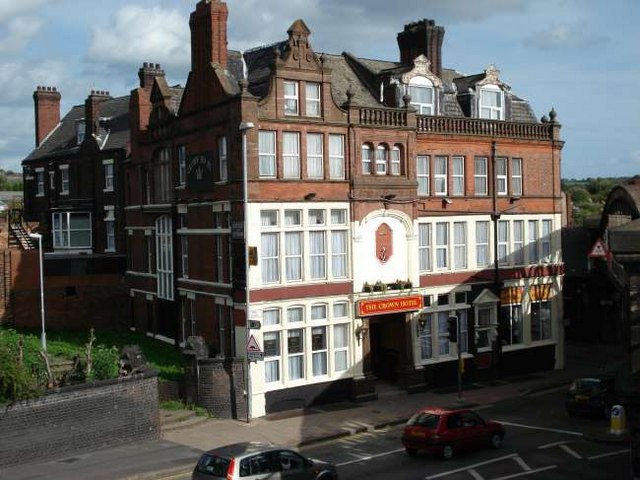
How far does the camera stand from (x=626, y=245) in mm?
13711

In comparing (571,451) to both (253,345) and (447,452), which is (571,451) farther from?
(253,345)

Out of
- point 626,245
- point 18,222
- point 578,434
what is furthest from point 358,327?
point 18,222

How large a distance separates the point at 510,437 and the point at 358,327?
7903 millimetres

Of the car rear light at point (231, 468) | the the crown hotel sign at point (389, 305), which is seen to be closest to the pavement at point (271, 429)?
the the crown hotel sign at point (389, 305)

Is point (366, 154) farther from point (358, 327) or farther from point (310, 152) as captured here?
point (358, 327)

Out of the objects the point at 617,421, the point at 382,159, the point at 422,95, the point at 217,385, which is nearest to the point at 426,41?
the point at 422,95

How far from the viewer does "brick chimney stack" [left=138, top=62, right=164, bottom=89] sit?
44969 millimetres

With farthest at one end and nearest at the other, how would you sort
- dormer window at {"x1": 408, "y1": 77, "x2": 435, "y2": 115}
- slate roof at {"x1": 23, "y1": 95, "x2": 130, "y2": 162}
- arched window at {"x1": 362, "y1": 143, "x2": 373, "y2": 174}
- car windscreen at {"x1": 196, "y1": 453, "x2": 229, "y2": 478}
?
slate roof at {"x1": 23, "y1": 95, "x2": 130, "y2": 162} → dormer window at {"x1": 408, "y1": 77, "x2": 435, "y2": 115} → arched window at {"x1": 362, "y1": 143, "x2": 373, "y2": 174} → car windscreen at {"x1": 196, "y1": 453, "x2": 229, "y2": 478}

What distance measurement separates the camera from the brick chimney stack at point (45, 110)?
54906 millimetres

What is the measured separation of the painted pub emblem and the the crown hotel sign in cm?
175

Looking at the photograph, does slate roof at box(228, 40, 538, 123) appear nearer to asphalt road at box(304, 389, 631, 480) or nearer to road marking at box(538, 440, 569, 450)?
asphalt road at box(304, 389, 631, 480)

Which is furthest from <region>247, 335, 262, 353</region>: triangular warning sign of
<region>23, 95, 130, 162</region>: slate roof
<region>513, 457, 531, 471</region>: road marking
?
<region>23, 95, 130, 162</region>: slate roof

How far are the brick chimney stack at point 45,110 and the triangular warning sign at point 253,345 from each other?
1306 inches

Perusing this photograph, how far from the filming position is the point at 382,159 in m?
33.8
